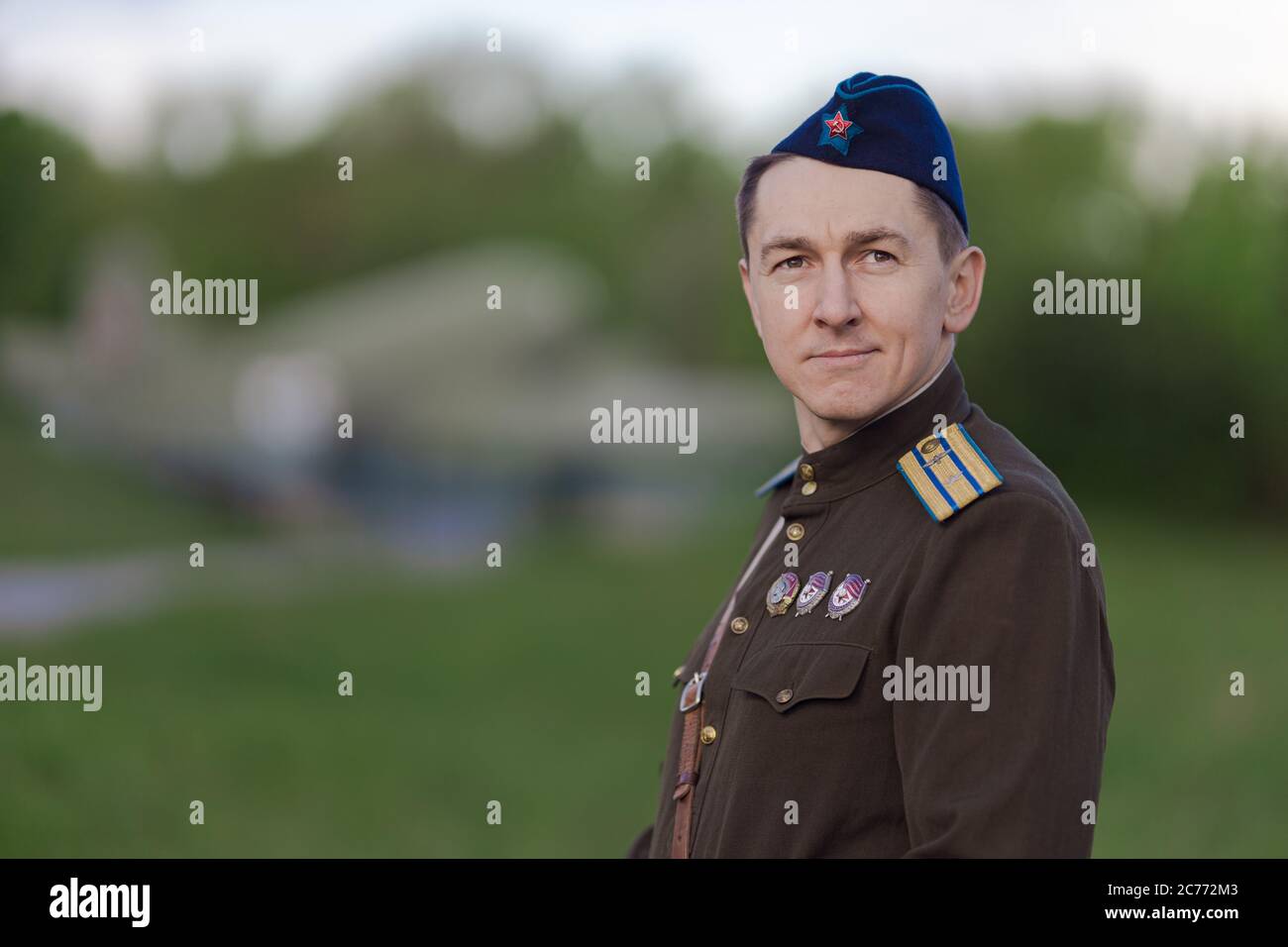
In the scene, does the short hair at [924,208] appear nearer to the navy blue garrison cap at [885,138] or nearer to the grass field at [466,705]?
the navy blue garrison cap at [885,138]

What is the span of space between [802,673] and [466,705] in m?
10.6

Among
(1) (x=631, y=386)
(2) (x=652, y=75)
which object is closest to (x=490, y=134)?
(2) (x=652, y=75)

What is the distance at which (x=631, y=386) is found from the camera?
20281 millimetres

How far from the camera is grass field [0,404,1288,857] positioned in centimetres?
852

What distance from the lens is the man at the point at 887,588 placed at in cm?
169

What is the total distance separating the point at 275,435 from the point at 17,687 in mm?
10583

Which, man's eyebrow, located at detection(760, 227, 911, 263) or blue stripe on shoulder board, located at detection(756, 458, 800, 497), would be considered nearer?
man's eyebrow, located at detection(760, 227, 911, 263)

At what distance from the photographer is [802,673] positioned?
6.32ft

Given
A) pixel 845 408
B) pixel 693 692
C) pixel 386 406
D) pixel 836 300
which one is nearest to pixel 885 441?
pixel 845 408

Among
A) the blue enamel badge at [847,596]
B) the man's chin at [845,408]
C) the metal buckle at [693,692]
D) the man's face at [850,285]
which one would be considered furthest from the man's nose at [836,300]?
the metal buckle at [693,692]

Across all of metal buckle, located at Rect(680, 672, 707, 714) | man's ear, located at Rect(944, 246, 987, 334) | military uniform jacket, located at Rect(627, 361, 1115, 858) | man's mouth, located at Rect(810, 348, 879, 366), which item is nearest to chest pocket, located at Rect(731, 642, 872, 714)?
military uniform jacket, located at Rect(627, 361, 1115, 858)

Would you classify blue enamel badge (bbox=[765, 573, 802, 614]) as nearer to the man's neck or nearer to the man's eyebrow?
the man's neck
